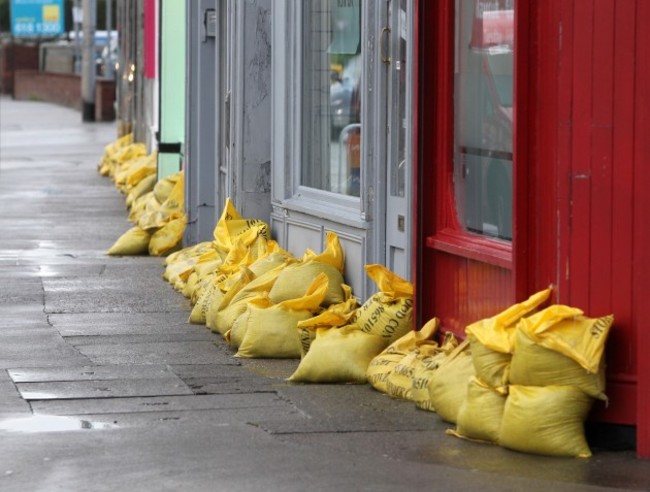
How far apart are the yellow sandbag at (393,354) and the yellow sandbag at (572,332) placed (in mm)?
1333

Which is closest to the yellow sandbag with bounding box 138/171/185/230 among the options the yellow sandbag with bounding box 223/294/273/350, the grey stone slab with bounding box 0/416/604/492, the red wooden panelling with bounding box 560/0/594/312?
the yellow sandbag with bounding box 223/294/273/350

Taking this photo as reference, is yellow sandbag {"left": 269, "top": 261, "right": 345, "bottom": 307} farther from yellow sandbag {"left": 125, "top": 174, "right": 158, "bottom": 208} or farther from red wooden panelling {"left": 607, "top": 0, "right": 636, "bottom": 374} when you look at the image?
yellow sandbag {"left": 125, "top": 174, "right": 158, "bottom": 208}

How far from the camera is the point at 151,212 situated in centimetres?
1436

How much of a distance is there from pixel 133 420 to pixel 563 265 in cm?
197

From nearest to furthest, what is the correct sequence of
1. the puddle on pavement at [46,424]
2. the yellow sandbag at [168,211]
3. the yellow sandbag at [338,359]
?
the puddle on pavement at [46,424] < the yellow sandbag at [338,359] < the yellow sandbag at [168,211]

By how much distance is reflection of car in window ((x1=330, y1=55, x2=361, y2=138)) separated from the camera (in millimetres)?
9141

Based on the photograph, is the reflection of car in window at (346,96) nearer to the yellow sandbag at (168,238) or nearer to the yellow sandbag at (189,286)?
the yellow sandbag at (189,286)

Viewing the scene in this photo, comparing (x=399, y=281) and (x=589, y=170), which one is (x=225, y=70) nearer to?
(x=399, y=281)

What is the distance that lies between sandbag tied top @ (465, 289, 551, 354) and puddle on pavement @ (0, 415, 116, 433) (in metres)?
1.62

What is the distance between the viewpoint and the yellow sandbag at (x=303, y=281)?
337 inches

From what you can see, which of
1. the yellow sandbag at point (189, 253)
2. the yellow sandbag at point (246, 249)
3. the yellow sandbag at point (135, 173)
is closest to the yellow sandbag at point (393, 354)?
the yellow sandbag at point (246, 249)

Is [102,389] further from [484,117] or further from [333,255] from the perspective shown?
[484,117]

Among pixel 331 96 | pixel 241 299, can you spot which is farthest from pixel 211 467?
pixel 331 96

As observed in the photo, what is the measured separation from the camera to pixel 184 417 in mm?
6582
